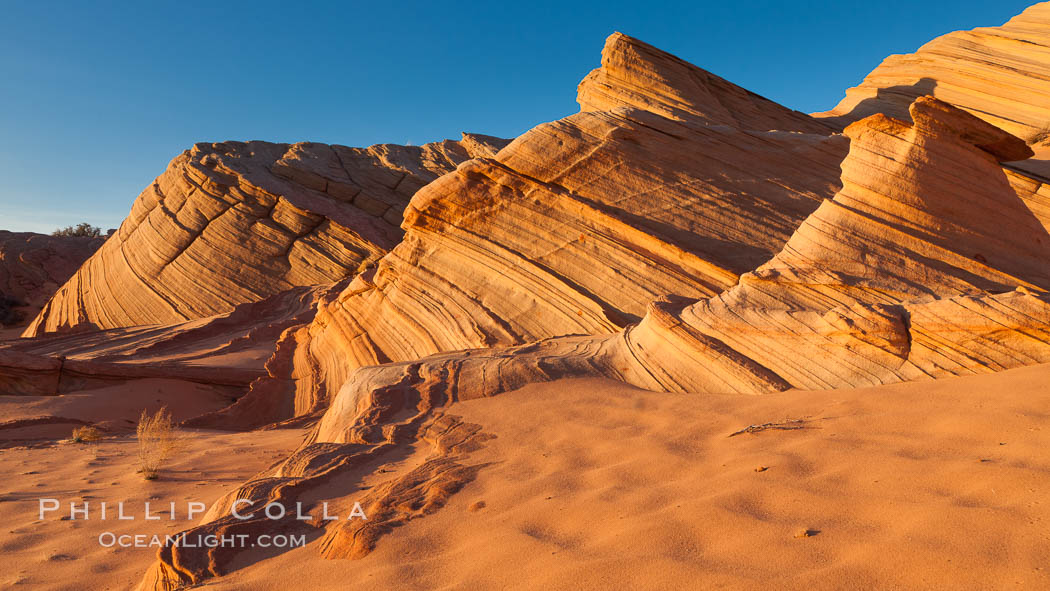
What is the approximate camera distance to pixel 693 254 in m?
9.52

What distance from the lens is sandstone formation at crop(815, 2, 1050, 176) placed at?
16.1 meters

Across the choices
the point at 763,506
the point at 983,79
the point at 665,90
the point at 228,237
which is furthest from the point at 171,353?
the point at 983,79

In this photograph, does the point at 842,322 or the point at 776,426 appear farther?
the point at 842,322

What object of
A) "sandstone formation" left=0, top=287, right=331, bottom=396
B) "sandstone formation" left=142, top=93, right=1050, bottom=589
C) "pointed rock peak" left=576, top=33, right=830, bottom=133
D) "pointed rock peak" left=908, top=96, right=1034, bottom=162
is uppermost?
"pointed rock peak" left=576, top=33, right=830, bottom=133

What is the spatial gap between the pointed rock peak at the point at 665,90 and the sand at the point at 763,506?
12.0 meters

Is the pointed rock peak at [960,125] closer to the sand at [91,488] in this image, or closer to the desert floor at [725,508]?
the desert floor at [725,508]

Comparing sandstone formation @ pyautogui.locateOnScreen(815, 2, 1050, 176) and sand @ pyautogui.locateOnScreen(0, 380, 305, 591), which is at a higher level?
sandstone formation @ pyautogui.locateOnScreen(815, 2, 1050, 176)

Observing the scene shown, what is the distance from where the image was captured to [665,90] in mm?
15750

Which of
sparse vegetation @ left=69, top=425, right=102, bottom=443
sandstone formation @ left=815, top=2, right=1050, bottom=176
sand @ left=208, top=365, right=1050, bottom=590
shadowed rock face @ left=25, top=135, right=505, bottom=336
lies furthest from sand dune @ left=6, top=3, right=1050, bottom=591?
shadowed rock face @ left=25, top=135, right=505, bottom=336

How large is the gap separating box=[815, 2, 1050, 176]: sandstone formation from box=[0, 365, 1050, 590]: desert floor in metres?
14.3


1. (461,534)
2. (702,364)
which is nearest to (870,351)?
(702,364)

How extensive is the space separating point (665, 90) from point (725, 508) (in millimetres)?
14289

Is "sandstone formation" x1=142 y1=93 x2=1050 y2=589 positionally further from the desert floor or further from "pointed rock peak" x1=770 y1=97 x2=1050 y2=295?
the desert floor

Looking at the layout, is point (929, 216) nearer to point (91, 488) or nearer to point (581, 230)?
point (581, 230)
